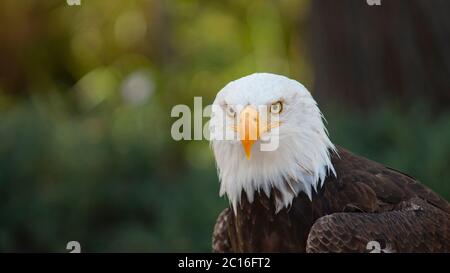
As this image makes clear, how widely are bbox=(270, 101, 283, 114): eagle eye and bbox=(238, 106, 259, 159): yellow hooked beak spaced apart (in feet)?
0.36

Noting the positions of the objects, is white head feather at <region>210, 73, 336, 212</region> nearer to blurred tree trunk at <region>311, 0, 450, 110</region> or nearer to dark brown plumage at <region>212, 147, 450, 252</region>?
dark brown plumage at <region>212, 147, 450, 252</region>

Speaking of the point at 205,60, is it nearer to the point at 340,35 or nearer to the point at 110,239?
the point at 340,35

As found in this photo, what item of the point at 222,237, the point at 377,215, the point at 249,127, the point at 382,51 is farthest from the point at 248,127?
the point at 382,51

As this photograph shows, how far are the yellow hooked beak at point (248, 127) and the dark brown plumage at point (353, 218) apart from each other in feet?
1.51

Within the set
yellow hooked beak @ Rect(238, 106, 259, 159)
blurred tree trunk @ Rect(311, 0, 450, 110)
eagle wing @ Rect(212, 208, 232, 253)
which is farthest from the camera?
blurred tree trunk @ Rect(311, 0, 450, 110)

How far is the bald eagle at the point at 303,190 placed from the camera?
348 cm

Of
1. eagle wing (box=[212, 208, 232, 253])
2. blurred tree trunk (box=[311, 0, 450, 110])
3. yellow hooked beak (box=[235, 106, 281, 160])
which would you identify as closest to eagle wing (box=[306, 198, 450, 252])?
yellow hooked beak (box=[235, 106, 281, 160])

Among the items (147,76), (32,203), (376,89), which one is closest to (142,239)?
(32,203)

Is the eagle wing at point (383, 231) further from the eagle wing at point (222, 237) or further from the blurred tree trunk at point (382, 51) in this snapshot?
the blurred tree trunk at point (382, 51)

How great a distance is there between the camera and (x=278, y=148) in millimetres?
3547

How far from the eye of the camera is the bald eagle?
348 centimetres

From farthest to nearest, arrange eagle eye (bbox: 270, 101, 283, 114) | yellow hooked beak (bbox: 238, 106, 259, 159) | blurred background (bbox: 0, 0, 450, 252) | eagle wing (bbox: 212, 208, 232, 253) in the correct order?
blurred background (bbox: 0, 0, 450, 252)
eagle wing (bbox: 212, 208, 232, 253)
eagle eye (bbox: 270, 101, 283, 114)
yellow hooked beak (bbox: 238, 106, 259, 159)

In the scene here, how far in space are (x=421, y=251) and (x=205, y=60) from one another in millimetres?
8898

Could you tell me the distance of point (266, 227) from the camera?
3711mm
